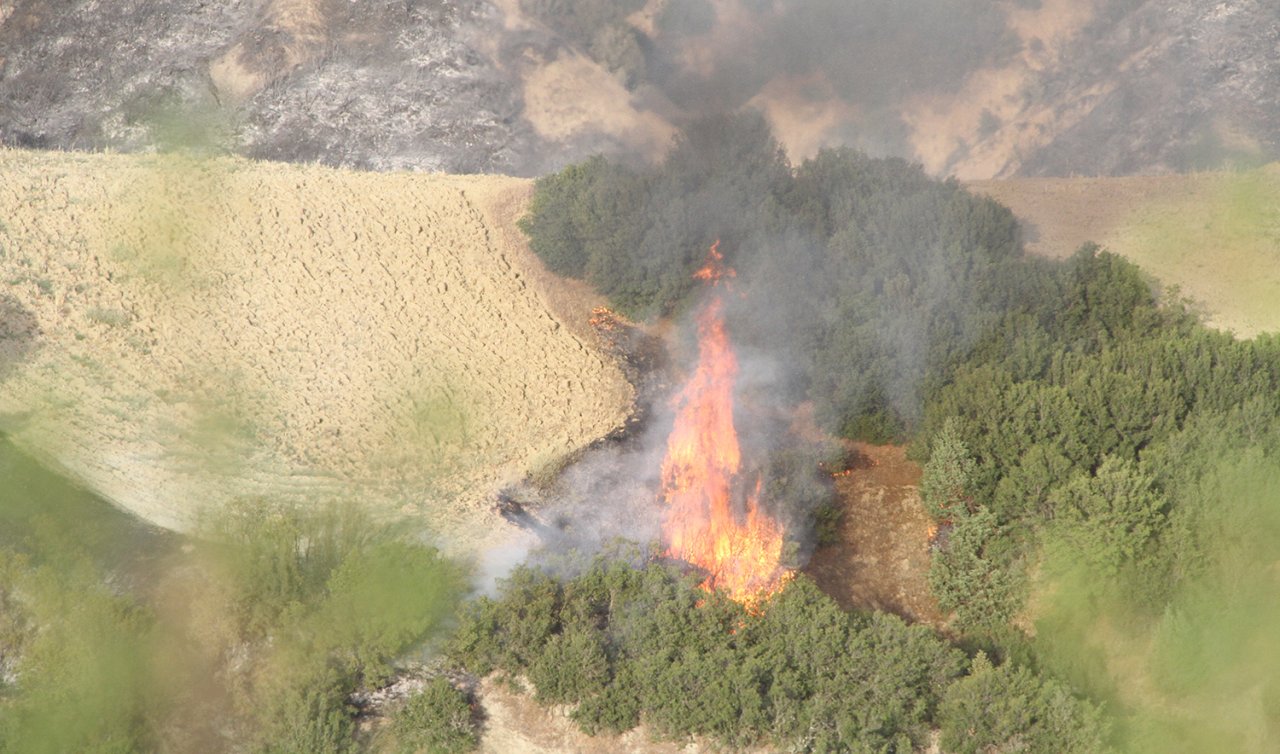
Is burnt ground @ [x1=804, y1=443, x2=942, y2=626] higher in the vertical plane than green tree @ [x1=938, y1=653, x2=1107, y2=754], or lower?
lower

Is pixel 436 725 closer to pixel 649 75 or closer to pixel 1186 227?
pixel 1186 227

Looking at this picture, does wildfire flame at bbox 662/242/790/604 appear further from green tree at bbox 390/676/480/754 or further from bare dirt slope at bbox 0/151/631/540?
green tree at bbox 390/676/480/754

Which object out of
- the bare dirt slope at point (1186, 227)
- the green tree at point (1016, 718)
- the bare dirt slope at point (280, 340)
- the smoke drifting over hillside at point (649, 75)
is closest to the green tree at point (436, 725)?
A: the bare dirt slope at point (280, 340)

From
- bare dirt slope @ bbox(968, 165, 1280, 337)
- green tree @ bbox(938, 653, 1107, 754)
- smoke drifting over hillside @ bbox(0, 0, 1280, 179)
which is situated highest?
bare dirt slope @ bbox(968, 165, 1280, 337)

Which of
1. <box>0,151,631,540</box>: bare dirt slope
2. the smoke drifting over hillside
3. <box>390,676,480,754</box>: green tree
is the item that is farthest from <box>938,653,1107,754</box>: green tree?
the smoke drifting over hillside

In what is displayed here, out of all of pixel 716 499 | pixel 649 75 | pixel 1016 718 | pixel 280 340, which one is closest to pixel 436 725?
pixel 716 499

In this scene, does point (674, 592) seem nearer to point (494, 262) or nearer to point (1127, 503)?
point (1127, 503)
